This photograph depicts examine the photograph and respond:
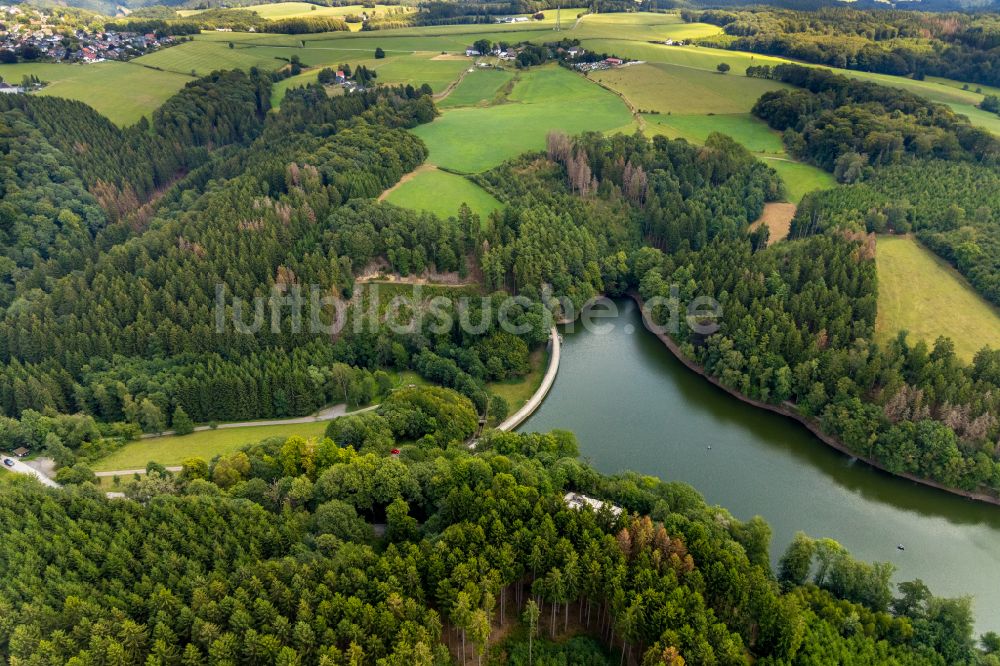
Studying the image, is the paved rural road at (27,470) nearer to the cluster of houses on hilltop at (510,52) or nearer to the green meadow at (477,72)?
the green meadow at (477,72)

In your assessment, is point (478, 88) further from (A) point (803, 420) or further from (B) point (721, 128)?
(A) point (803, 420)

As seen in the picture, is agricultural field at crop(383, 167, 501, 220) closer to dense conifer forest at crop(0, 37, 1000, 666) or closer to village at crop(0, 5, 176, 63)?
dense conifer forest at crop(0, 37, 1000, 666)

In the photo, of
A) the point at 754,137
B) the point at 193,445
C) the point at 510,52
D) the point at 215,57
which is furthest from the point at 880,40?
the point at 193,445

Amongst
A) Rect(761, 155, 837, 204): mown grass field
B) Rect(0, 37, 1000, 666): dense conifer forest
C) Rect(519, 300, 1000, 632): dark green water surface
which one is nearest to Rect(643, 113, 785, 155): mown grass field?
Rect(761, 155, 837, 204): mown grass field

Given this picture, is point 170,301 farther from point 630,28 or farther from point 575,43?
point 630,28

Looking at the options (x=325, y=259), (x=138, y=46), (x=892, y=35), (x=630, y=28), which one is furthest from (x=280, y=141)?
(x=892, y=35)
